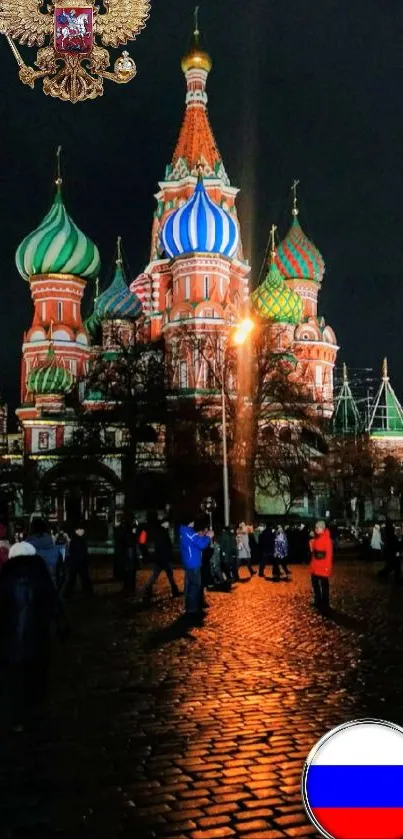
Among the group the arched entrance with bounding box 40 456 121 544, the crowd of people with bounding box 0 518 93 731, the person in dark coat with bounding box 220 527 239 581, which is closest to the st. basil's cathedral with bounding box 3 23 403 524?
the arched entrance with bounding box 40 456 121 544

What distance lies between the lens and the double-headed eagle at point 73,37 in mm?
13844

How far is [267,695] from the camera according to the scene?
7461mm

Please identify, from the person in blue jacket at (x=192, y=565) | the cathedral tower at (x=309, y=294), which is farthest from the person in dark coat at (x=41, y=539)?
the cathedral tower at (x=309, y=294)

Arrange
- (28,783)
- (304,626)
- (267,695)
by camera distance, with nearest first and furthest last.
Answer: (28,783), (267,695), (304,626)

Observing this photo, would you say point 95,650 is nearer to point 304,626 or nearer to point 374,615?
point 304,626

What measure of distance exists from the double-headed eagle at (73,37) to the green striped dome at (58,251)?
143 ft

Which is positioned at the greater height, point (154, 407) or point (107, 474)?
point (154, 407)

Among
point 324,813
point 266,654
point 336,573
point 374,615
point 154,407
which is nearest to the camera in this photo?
point 324,813

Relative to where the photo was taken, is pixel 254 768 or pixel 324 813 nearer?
pixel 324 813

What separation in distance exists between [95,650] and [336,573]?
1329 cm

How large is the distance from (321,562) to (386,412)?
56851 mm

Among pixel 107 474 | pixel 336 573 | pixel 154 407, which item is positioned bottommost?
pixel 336 573

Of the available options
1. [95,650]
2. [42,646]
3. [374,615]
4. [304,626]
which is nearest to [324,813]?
[42,646]

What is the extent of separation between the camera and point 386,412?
225 ft
